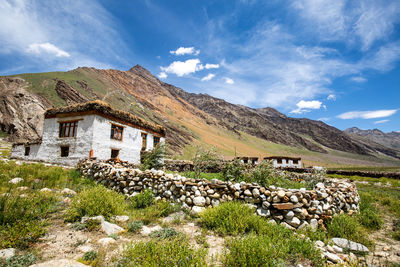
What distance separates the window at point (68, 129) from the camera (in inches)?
604

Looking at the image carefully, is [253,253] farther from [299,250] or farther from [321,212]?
[321,212]

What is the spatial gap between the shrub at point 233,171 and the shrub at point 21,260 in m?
7.61

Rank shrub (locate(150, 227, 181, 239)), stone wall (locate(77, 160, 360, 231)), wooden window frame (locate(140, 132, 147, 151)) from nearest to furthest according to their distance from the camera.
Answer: shrub (locate(150, 227, 181, 239))
stone wall (locate(77, 160, 360, 231))
wooden window frame (locate(140, 132, 147, 151))

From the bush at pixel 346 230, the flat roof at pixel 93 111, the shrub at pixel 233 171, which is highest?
the flat roof at pixel 93 111

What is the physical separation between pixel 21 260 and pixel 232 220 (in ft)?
14.2

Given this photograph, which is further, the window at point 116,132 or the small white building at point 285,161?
the small white building at point 285,161

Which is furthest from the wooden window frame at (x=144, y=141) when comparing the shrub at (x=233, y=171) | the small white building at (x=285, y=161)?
the small white building at (x=285, y=161)

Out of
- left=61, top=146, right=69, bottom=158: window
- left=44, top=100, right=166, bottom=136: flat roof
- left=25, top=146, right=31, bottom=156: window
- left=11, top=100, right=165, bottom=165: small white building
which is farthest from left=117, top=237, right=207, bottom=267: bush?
left=25, top=146, right=31, bottom=156: window

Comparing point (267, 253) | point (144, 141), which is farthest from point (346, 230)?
point (144, 141)

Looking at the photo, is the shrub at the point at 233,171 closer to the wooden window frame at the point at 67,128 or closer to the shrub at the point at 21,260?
the shrub at the point at 21,260

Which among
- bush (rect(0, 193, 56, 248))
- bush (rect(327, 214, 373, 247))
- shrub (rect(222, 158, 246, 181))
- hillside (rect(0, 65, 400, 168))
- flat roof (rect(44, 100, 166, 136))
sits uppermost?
hillside (rect(0, 65, 400, 168))

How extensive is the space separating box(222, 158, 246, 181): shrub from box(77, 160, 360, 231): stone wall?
8.92ft

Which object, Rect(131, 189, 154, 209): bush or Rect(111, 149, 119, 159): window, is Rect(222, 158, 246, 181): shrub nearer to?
Rect(131, 189, 154, 209): bush

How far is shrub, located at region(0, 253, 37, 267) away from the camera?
122 inches
